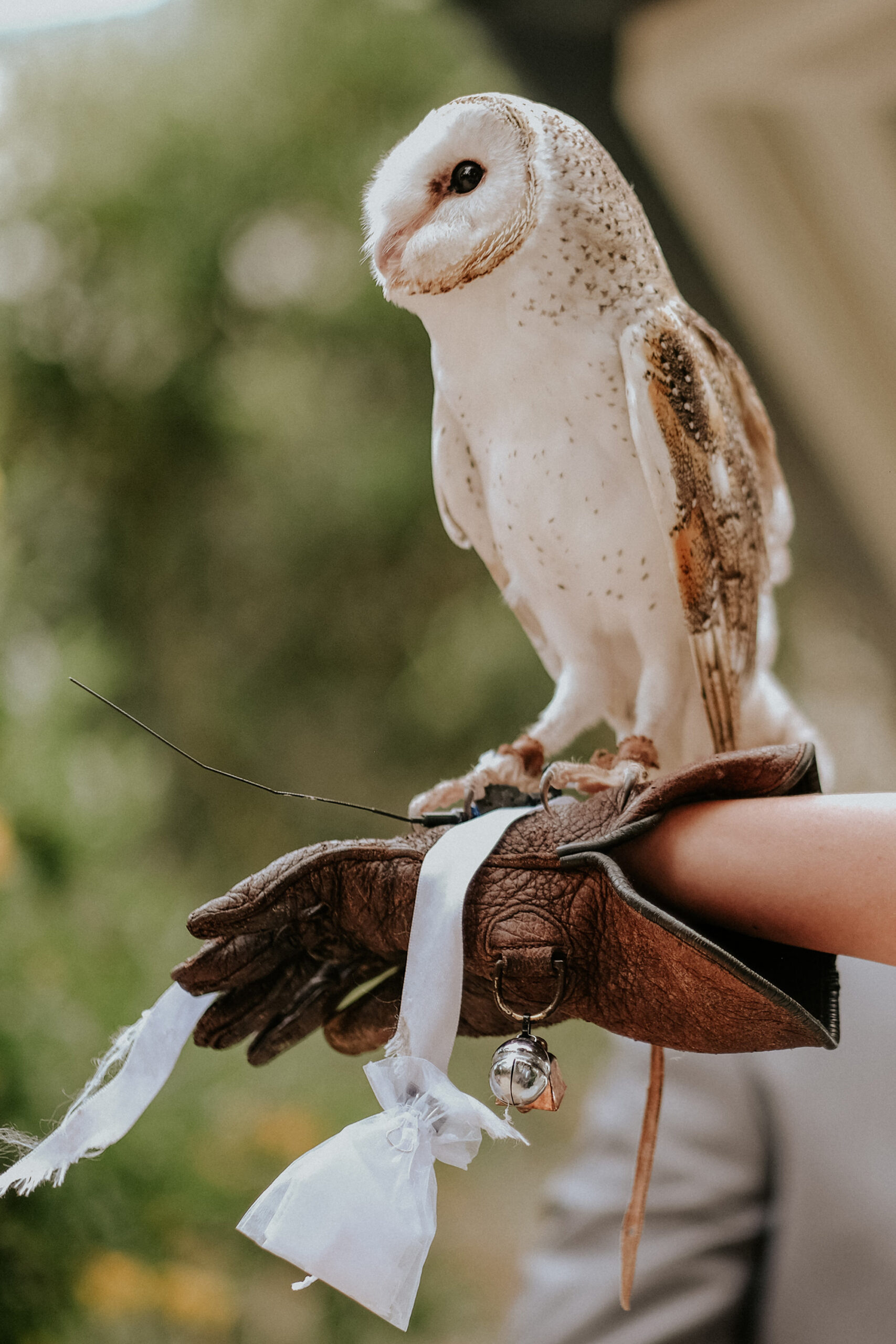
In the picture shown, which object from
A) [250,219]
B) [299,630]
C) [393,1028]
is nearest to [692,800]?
[393,1028]

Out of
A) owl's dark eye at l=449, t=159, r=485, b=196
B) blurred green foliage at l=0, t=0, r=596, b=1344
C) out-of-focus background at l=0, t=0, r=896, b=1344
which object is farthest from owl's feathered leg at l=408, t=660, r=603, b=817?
blurred green foliage at l=0, t=0, r=596, b=1344

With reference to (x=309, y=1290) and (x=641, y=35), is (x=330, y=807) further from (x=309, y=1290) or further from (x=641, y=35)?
(x=641, y=35)

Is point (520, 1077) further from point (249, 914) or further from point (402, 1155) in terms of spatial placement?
point (249, 914)

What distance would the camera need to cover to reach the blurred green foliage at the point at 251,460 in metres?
2.02

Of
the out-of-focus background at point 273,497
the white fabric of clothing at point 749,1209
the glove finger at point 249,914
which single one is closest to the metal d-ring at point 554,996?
the glove finger at point 249,914

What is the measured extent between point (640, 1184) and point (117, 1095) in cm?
32

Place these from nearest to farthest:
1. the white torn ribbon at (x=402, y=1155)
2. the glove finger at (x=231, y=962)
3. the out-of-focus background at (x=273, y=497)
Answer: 1. the white torn ribbon at (x=402, y=1155)
2. the glove finger at (x=231, y=962)
3. the out-of-focus background at (x=273, y=497)

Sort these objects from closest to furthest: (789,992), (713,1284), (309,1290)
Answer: (789,992) → (713,1284) → (309,1290)

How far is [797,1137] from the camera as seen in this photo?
3.66 ft

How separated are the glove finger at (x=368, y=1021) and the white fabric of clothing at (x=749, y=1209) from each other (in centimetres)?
63

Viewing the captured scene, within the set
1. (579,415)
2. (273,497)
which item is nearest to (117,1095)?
(579,415)

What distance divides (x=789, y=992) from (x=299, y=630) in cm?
192

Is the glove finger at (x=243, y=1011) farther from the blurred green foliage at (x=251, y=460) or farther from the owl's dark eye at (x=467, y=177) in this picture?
the blurred green foliage at (x=251, y=460)

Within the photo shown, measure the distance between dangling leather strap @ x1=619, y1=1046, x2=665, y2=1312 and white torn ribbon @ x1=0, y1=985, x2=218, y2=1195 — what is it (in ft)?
0.95
